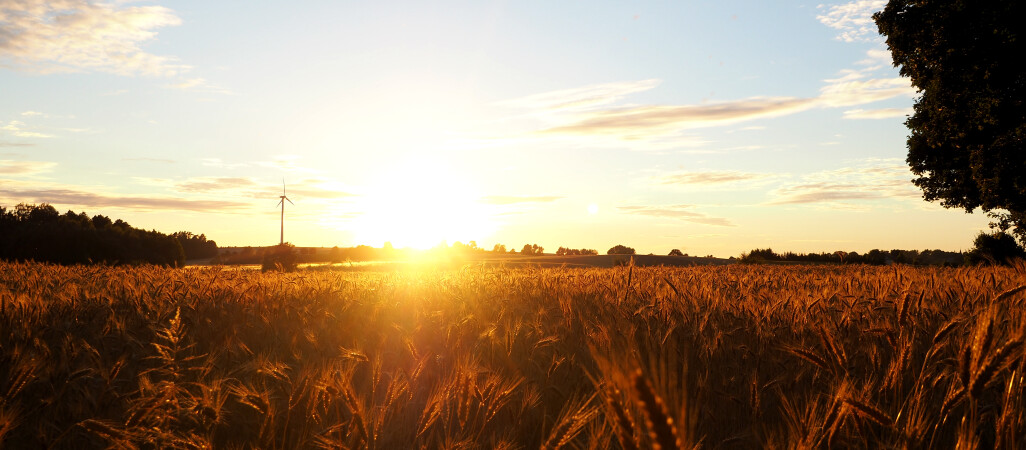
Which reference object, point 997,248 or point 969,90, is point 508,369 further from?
point 997,248

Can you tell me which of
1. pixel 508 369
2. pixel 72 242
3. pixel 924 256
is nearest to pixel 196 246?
pixel 72 242

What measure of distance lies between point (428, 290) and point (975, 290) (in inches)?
235

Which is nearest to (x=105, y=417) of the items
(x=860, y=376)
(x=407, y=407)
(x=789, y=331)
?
(x=407, y=407)

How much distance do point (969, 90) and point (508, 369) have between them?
60.8 feet

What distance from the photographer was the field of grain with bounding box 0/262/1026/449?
7.29 feet

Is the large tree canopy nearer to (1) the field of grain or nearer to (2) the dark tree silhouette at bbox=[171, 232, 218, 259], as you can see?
(1) the field of grain

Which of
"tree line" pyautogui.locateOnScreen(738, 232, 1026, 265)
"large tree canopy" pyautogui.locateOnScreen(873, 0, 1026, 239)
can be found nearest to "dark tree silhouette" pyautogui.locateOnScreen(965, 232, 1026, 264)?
"tree line" pyautogui.locateOnScreen(738, 232, 1026, 265)

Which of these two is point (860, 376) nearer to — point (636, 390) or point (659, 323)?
point (659, 323)

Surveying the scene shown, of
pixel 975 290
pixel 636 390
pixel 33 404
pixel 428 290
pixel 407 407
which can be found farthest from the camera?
pixel 428 290

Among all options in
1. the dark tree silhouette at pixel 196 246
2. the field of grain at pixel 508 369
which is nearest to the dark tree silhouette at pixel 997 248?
the field of grain at pixel 508 369

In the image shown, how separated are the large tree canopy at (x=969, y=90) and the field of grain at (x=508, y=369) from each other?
11.7m

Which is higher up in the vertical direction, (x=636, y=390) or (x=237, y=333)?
(x=636, y=390)

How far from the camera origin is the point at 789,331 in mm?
4699

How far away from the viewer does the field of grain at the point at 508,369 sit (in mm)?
2223
